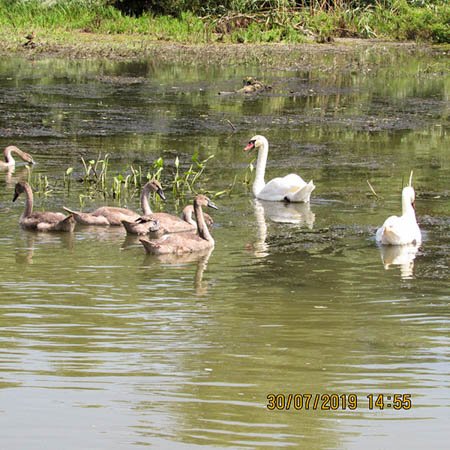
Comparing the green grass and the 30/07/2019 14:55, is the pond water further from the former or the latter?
the green grass

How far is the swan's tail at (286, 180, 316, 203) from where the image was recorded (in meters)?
13.7

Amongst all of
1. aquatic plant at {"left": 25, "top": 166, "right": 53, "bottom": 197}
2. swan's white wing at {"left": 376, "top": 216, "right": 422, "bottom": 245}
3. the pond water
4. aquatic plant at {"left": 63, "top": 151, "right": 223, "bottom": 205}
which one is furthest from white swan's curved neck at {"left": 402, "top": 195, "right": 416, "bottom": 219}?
aquatic plant at {"left": 25, "top": 166, "right": 53, "bottom": 197}

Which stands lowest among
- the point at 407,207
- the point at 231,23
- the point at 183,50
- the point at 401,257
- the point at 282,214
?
the point at 282,214

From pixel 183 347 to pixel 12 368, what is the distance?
1.13 m

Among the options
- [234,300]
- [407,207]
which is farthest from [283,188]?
[234,300]

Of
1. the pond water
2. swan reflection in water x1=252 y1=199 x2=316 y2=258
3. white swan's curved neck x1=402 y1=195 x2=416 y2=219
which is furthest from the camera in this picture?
swan reflection in water x1=252 y1=199 x2=316 y2=258

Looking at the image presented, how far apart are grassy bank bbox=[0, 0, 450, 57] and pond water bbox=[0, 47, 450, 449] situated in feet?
46.5

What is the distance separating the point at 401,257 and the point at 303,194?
283 centimetres

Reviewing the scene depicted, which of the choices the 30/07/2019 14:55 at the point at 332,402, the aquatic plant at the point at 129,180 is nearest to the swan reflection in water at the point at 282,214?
the aquatic plant at the point at 129,180

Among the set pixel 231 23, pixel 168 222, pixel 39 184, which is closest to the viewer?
pixel 168 222

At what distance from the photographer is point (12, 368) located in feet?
23.0

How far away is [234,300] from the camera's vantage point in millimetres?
9258

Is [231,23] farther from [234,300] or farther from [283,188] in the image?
[234,300]

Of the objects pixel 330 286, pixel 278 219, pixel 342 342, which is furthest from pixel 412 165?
pixel 342 342
